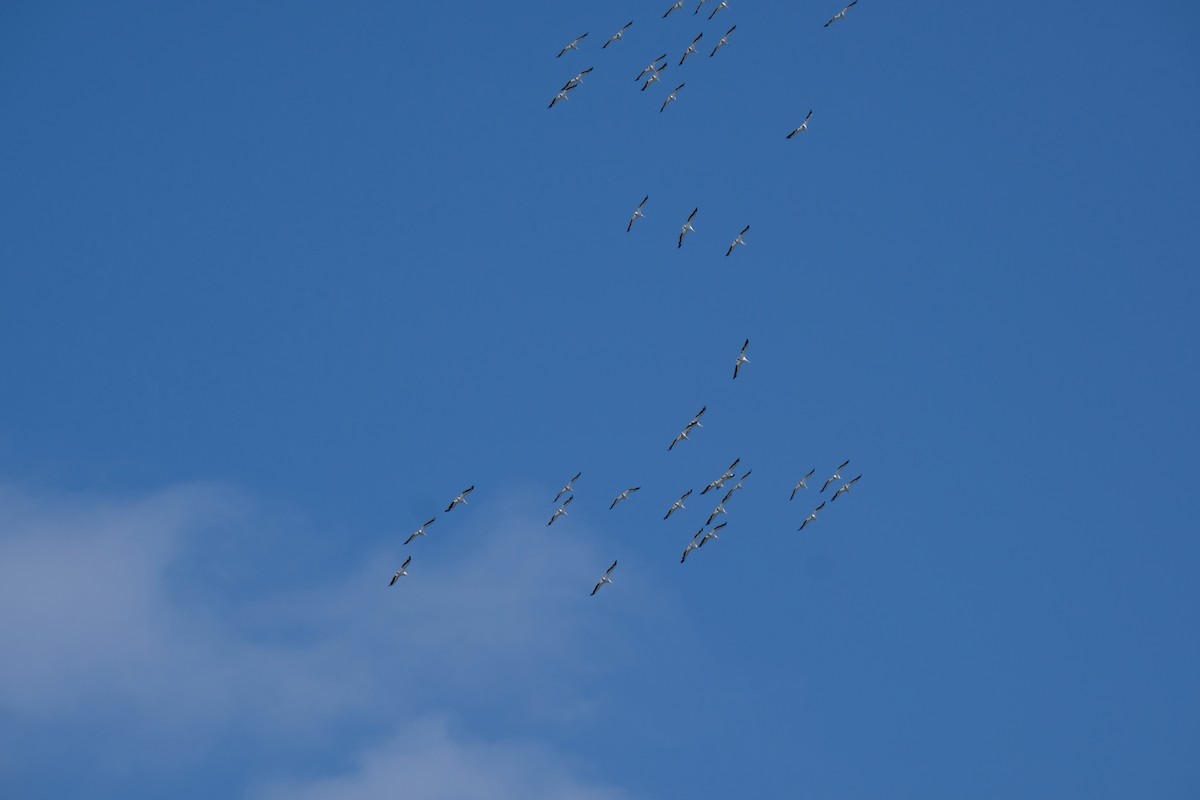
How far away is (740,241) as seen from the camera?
13562 centimetres

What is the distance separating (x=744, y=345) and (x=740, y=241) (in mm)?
8628

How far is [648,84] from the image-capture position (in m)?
140

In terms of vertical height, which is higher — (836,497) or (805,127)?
(805,127)

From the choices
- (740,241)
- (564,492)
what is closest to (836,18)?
(740,241)

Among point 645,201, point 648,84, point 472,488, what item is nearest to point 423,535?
point 472,488

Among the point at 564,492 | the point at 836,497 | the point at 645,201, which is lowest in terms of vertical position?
the point at 836,497

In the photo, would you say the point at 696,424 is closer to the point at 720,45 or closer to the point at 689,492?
the point at 689,492

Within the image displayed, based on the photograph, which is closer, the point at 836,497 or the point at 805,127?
the point at 805,127

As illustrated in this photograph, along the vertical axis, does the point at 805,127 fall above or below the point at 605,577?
above

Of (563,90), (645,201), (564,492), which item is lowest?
A: (564,492)

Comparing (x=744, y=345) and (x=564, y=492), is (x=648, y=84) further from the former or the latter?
(x=564, y=492)

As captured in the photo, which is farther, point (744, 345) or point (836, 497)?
point (836, 497)

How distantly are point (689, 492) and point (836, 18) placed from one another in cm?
4187

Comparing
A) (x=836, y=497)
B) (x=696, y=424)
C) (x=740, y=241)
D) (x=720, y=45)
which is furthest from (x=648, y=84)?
(x=836, y=497)
